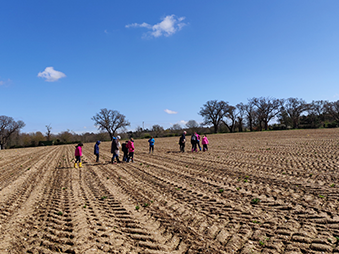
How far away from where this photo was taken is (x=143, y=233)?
4.11 m

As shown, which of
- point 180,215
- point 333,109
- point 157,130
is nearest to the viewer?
point 180,215

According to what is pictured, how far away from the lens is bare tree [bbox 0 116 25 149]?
62844 mm

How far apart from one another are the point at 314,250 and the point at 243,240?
1103mm

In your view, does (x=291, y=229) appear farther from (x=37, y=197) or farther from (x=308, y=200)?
(x=37, y=197)

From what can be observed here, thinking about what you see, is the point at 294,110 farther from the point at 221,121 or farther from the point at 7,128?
the point at 7,128

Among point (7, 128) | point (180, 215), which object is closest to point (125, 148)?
point (180, 215)

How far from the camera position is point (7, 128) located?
64250 mm

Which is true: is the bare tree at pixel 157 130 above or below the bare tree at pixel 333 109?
below

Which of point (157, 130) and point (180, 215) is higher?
point (157, 130)

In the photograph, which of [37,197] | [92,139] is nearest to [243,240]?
[37,197]

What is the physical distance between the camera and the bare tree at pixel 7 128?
6284cm

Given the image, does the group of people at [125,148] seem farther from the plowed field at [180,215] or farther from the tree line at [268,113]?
the tree line at [268,113]

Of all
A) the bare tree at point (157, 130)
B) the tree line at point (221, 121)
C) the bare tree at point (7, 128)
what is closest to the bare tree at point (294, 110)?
the tree line at point (221, 121)

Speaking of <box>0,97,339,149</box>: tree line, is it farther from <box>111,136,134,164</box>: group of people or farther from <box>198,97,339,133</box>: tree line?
<box>111,136,134,164</box>: group of people
